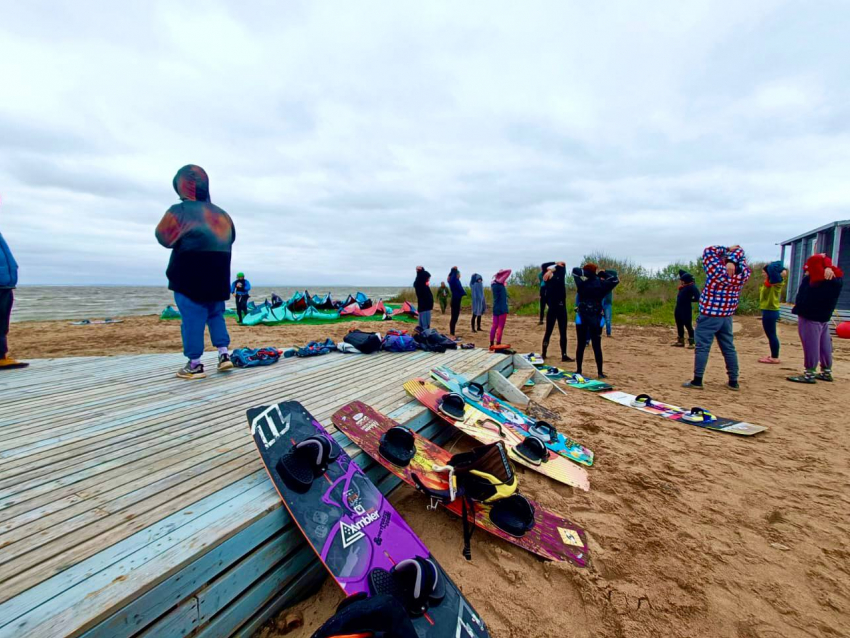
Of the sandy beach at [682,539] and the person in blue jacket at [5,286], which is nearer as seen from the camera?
the sandy beach at [682,539]

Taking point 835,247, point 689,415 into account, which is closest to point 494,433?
point 689,415

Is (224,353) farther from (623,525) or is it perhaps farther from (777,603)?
(777,603)

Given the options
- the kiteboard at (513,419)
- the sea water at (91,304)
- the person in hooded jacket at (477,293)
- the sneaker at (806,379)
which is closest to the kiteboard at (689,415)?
the kiteboard at (513,419)

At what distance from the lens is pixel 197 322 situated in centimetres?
363

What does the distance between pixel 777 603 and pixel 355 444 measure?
233 centimetres

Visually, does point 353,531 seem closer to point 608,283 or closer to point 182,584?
point 182,584

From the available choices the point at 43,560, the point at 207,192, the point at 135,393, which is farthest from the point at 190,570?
the point at 207,192

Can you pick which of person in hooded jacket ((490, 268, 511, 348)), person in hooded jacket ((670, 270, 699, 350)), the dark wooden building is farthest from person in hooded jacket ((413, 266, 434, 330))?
the dark wooden building

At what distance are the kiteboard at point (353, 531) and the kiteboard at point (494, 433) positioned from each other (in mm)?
1324

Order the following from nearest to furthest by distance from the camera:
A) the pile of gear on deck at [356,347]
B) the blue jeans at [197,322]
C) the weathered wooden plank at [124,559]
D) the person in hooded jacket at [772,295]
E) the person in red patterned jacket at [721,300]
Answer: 1. the weathered wooden plank at [124,559]
2. the blue jeans at [197,322]
3. the pile of gear on deck at [356,347]
4. the person in red patterned jacket at [721,300]
5. the person in hooded jacket at [772,295]

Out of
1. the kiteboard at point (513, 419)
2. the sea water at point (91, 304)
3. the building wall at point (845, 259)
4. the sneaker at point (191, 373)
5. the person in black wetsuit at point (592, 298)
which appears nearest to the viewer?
the kiteboard at point (513, 419)

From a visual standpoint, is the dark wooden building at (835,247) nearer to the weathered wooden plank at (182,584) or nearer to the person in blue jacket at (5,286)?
the weathered wooden plank at (182,584)

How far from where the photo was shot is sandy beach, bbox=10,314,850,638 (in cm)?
161

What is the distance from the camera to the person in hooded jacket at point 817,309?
16.6 feet
